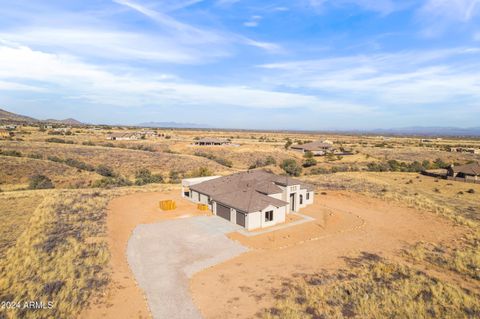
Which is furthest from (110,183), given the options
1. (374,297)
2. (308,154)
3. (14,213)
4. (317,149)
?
(317,149)

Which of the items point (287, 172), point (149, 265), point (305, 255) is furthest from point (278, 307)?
point (287, 172)

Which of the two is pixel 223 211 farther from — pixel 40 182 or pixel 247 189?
pixel 40 182

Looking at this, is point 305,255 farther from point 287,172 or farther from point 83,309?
point 287,172

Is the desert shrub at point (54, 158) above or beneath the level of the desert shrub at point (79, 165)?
above

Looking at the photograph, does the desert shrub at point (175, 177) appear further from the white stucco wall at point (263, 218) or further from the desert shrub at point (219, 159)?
the white stucco wall at point (263, 218)

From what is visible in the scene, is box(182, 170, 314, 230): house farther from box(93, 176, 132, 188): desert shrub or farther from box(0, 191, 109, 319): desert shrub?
box(93, 176, 132, 188): desert shrub

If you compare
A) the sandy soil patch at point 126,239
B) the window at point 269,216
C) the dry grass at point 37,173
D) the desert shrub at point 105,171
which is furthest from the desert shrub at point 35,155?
the window at point 269,216
